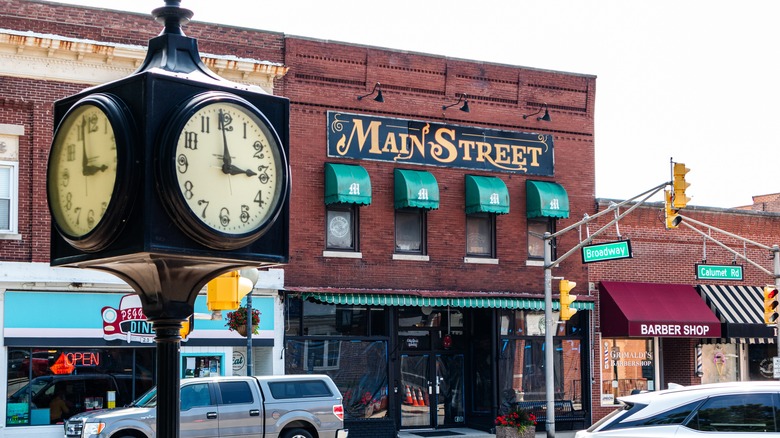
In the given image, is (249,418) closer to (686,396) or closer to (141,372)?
(141,372)

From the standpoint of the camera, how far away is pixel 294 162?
86.2 feet

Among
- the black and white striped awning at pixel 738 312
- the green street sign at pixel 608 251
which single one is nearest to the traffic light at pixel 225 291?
the green street sign at pixel 608 251

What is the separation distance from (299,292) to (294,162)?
121 inches

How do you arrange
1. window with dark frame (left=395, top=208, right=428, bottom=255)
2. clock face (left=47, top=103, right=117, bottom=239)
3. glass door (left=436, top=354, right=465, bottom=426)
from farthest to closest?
glass door (left=436, top=354, right=465, bottom=426) → window with dark frame (left=395, top=208, right=428, bottom=255) → clock face (left=47, top=103, right=117, bottom=239)

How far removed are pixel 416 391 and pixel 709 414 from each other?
56.4 ft

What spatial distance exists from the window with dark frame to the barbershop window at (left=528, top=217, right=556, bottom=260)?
3.21m

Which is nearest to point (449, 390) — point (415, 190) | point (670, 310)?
point (415, 190)

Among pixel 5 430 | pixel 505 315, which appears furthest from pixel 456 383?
pixel 5 430

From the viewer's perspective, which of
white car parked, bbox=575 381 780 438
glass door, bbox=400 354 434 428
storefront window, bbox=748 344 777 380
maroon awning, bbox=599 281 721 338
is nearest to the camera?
white car parked, bbox=575 381 780 438

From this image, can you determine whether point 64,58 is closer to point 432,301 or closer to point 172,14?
point 432,301

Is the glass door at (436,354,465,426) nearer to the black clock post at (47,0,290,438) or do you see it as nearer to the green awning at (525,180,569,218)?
the green awning at (525,180,569,218)

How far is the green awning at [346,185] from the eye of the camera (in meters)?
26.0

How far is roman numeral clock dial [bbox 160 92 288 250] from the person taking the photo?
3.69 metres

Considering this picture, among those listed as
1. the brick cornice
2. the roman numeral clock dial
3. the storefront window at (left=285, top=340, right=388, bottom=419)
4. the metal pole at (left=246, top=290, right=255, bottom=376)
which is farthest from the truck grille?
the roman numeral clock dial
